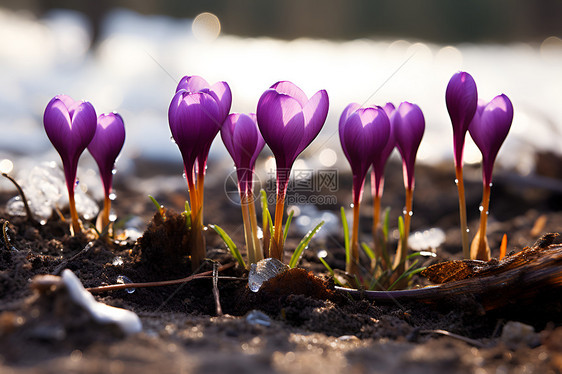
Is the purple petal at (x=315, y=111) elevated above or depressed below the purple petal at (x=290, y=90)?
below

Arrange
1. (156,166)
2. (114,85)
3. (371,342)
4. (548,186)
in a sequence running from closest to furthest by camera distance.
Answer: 1. (371,342)
2. (548,186)
3. (156,166)
4. (114,85)

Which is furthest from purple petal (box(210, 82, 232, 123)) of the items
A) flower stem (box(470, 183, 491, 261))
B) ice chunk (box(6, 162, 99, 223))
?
flower stem (box(470, 183, 491, 261))

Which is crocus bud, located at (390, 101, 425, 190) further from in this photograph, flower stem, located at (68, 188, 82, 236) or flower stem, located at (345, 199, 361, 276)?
flower stem, located at (68, 188, 82, 236)

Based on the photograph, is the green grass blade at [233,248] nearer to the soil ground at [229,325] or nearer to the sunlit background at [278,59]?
the soil ground at [229,325]

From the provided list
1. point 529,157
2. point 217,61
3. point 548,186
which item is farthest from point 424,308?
point 217,61

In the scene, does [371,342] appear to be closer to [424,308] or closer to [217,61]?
[424,308]

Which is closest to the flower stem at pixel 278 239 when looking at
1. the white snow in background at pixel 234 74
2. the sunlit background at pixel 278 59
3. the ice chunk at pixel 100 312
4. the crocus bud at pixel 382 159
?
the crocus bud at pixel 382 159

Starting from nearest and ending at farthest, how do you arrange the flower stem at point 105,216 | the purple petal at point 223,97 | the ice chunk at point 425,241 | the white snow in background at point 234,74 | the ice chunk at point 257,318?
1. the ice chunk at point 257,318
2. the purple petal at point 223,97
3. the flower stem at point 105,216
4. the ice chunk at point 425,241
5. the white snow in background at point 234,74
